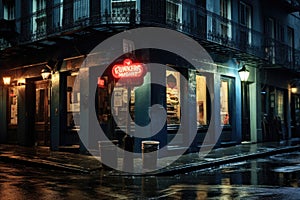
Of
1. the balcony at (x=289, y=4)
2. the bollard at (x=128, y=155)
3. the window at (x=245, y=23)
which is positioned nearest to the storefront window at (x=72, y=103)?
the bollard at (x=128, y=155)

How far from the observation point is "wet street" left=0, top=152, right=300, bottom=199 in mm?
8227

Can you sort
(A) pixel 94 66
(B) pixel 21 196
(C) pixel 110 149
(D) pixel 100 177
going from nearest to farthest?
1. (B) pixel 21 196
2. (D) pixel 100 177
3. (C) pixel 110 149
4. (A) pixel 94 66

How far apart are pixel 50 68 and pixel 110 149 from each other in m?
6.50

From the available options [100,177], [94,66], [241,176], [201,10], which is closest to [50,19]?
[94,66]

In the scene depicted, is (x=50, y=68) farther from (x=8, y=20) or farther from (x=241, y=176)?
(x=241, y=176)

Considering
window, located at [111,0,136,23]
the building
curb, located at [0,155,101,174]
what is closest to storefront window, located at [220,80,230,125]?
the building

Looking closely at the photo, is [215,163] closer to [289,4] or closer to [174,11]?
[174,11]

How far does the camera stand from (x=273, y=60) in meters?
21.1

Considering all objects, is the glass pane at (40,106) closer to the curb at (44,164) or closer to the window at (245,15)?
the curb at (44,164)

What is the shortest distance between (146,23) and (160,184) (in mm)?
6194

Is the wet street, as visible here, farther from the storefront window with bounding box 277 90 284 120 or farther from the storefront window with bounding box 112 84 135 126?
the storefront window with bounding box 277 90 284 120

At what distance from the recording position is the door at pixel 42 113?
18.2 m

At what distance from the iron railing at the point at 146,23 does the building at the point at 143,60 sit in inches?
1.5

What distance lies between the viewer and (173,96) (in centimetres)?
1591
